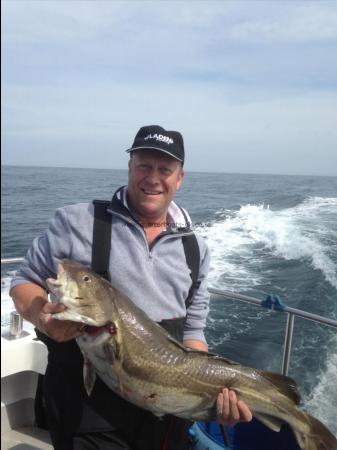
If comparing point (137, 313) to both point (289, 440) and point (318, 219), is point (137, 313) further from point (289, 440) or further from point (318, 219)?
point (318, 219)

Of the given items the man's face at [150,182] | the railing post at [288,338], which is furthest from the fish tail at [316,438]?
the man's face at [150,182]

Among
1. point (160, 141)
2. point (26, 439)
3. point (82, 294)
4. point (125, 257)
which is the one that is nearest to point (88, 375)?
point (82, 294)

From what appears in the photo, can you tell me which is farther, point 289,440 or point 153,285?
point 289,440

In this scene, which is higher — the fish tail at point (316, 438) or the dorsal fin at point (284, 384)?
the dorsal fin at point (284, 384)

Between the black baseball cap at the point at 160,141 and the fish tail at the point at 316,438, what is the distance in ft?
5.95

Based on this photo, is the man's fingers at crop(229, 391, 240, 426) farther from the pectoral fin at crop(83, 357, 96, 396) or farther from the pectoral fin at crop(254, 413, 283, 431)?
the pectoral fin at crop(83, 357, 96, 396)

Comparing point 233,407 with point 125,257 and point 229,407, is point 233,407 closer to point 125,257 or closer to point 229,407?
point 229,407

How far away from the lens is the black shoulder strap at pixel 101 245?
2.47m

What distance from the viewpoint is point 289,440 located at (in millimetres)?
3230

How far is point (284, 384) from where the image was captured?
2.73 meters

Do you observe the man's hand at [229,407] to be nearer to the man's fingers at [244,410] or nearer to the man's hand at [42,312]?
the man's fingers at [244,410]

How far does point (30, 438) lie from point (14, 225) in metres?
11.7

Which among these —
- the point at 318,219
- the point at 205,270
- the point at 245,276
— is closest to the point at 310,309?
the point at 245,276

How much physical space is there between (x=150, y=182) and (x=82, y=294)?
83cm
